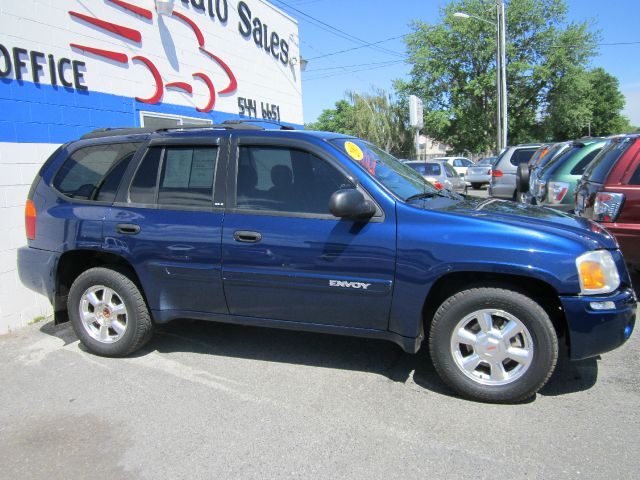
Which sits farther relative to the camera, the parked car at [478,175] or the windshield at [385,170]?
the parked car at [478,175]

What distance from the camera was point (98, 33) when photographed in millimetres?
6230

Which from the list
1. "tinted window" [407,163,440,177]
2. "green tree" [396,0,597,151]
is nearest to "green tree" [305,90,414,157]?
"green tree" [396,0,597,151]

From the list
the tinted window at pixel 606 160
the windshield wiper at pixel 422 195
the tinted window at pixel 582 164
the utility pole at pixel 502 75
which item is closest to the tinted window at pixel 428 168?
the utility pole at pixel 502 75

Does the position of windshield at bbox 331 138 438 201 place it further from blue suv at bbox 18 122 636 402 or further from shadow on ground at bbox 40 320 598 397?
shadow on ground at bbox 40 320 598 397

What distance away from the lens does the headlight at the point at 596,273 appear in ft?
10.2

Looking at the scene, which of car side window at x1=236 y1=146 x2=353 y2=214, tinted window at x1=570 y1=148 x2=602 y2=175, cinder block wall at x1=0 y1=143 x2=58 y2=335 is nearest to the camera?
car side window at x1=236 y1=146 x2=353 y2=214

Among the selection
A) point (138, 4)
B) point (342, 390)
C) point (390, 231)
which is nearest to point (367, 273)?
point (390, 231)

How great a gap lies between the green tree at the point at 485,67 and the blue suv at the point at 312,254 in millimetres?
33489

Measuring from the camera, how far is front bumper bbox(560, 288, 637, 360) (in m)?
3.11

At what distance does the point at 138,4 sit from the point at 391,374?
597 centimetres

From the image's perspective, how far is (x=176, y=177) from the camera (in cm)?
404

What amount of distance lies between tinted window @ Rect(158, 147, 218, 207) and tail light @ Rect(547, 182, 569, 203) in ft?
16.5

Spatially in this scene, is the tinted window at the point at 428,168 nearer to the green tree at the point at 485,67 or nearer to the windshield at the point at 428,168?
the windshield at the point at 428,168

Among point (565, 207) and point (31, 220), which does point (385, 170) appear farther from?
point (565, 207)
